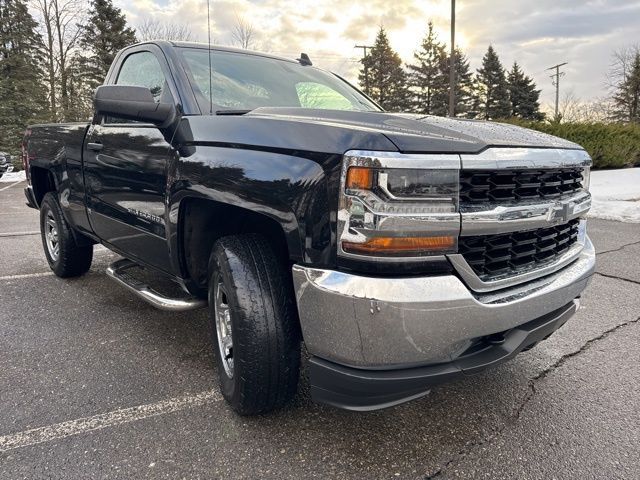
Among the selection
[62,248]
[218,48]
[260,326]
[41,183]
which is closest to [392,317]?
[260,326]

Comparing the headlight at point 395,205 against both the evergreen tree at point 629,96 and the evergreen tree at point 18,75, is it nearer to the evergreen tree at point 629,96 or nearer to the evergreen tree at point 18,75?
the evergreen tree at point 18,75

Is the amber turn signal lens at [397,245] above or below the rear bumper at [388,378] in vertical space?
above

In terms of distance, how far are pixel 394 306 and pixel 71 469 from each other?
150cm

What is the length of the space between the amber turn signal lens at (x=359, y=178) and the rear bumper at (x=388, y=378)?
665 mm

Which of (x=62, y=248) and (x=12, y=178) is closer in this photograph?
(x=62, y=248)

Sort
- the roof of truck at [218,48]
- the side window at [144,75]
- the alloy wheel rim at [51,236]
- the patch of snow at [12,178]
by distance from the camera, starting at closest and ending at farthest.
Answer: the side window at [144,75] < the roof of truck at [218,48] < the alloy wheel rim at [51,236] < the patch of snow at [12,178]

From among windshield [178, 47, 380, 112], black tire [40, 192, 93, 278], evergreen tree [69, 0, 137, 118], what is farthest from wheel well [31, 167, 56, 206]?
evergreen tree [69, 0, 137, 118]

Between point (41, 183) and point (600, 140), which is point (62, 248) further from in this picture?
point (600, 140)

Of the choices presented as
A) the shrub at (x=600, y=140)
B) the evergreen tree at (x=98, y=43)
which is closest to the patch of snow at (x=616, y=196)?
the shrub at (x=600, y=140)

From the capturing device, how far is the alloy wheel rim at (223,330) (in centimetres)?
234

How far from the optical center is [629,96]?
35250mm

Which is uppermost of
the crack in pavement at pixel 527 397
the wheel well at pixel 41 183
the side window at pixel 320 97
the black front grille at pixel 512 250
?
the side window at pixel 320 97

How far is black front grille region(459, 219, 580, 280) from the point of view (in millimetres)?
1769

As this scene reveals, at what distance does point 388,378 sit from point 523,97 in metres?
54.9
